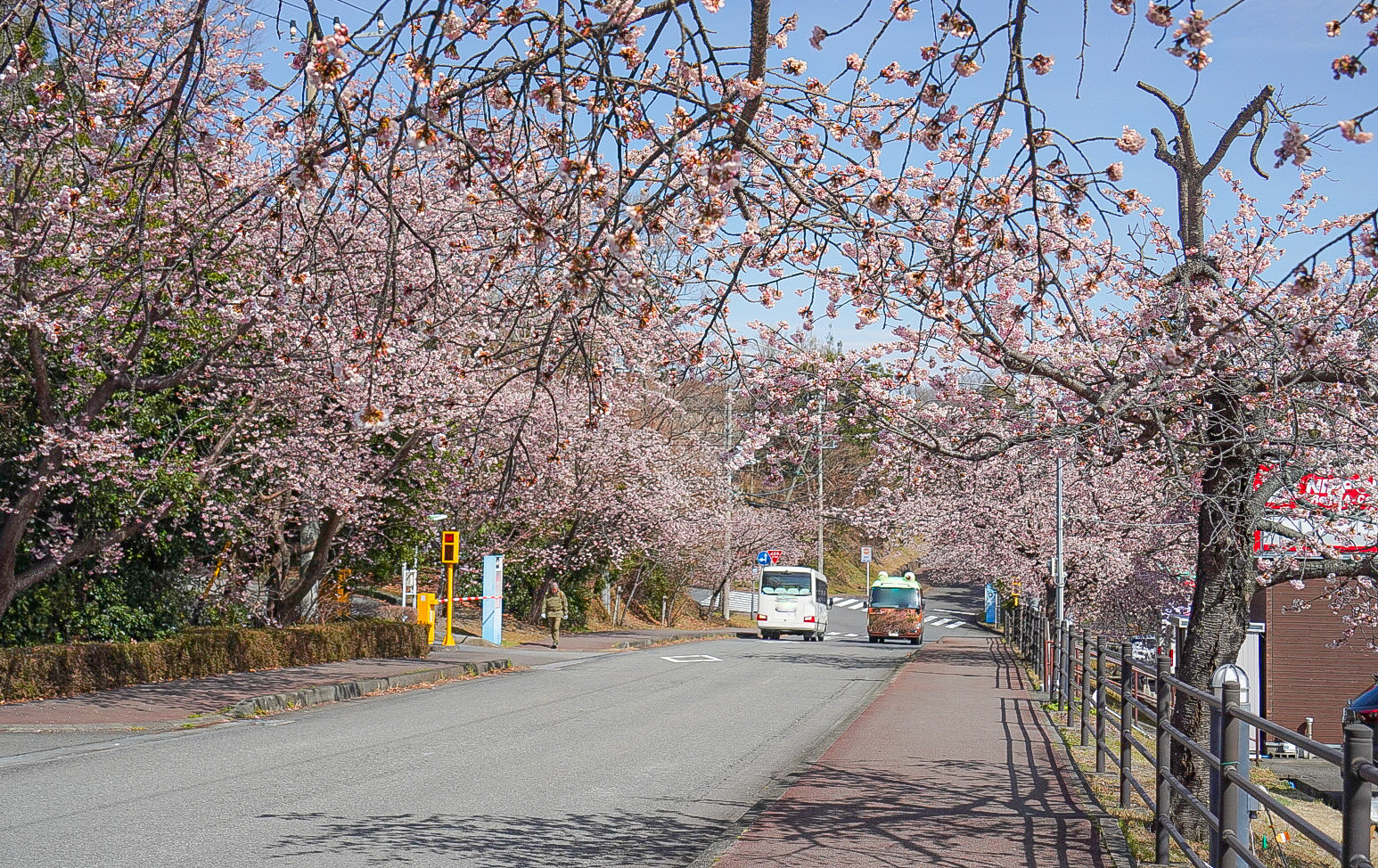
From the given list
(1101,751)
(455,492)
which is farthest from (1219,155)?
(455,492)

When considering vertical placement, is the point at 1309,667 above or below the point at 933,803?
below

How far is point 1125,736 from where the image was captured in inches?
352

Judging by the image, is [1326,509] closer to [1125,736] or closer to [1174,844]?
[1125,736]

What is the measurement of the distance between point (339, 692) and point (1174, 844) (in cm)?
1307

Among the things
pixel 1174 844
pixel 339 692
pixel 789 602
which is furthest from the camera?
pixel 789 602

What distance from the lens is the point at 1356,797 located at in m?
3.73

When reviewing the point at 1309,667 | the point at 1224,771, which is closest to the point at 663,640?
the point at 1309,667

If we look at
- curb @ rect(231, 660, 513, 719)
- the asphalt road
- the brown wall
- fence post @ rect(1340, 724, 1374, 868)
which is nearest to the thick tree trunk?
the asphalt road

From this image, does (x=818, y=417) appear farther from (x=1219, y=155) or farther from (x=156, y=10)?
(x=156, y=10)

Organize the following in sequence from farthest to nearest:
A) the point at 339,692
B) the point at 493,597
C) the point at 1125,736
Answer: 1. the point at 493,597
2. the point at 339,692
3. the point at 1125,736

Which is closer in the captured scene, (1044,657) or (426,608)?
(1044,657)

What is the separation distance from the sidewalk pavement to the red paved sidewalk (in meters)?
7.48

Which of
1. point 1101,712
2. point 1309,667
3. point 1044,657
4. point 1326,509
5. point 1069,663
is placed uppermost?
point 1326,509

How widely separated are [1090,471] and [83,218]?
10.6 metres
